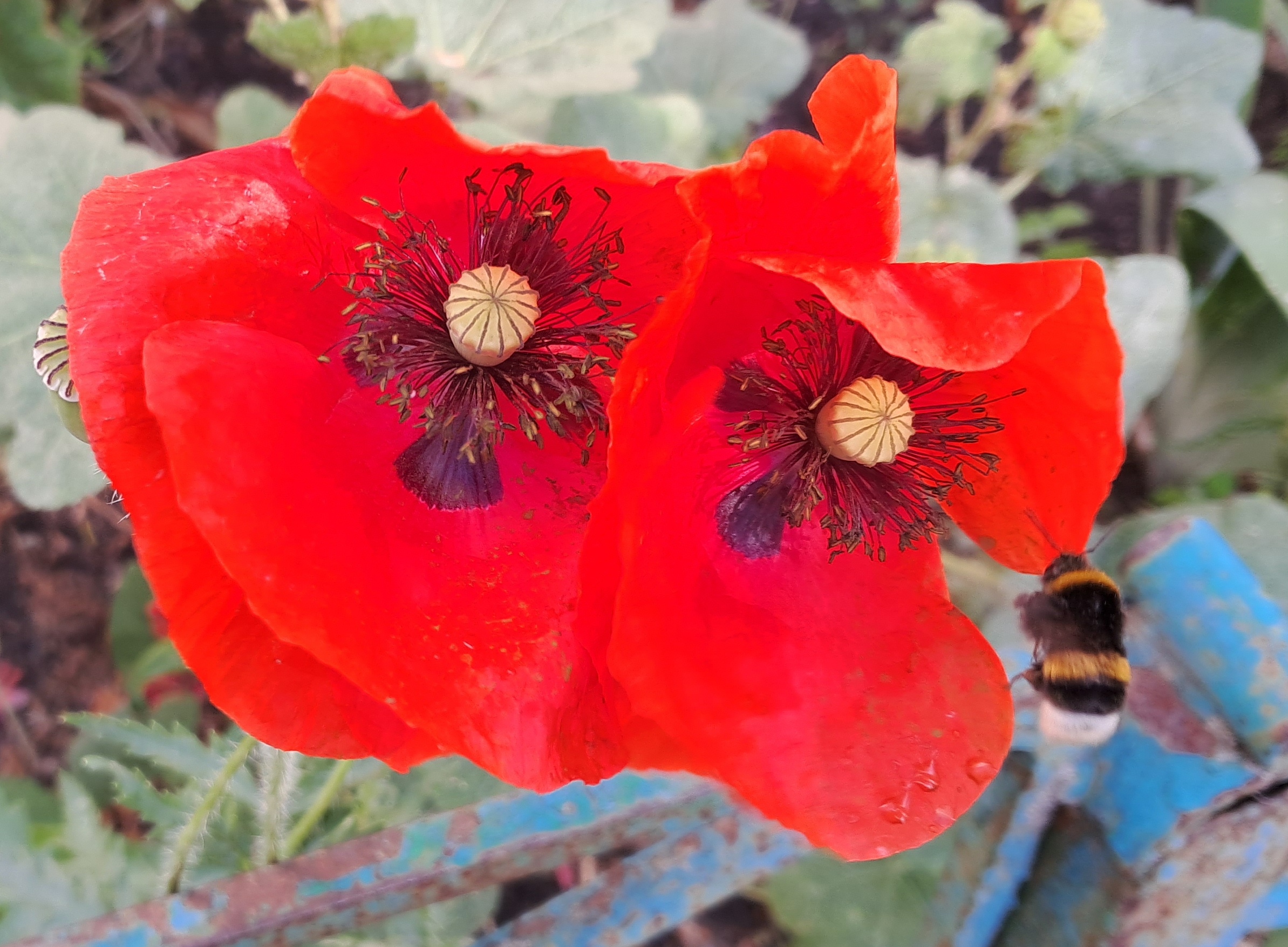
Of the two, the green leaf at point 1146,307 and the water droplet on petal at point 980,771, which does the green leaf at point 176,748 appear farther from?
the green leaf at point 1146,307

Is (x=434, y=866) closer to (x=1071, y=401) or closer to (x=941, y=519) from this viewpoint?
(x=941, y=519)

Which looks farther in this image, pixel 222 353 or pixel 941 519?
pixel 941 519

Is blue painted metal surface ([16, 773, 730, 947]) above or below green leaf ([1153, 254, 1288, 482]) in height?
below

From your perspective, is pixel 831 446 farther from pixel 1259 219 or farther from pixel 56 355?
pixel 1259 219

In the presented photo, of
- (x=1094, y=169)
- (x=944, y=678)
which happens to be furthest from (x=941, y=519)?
(x=1094, y=169)

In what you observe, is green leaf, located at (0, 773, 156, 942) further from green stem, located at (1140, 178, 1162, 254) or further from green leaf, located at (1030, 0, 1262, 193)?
green stem, located at (1140, 178, 1162, 254)

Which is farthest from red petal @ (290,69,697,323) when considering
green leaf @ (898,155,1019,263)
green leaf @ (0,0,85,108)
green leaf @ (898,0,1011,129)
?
green leaf @ (0,0,85,108)
